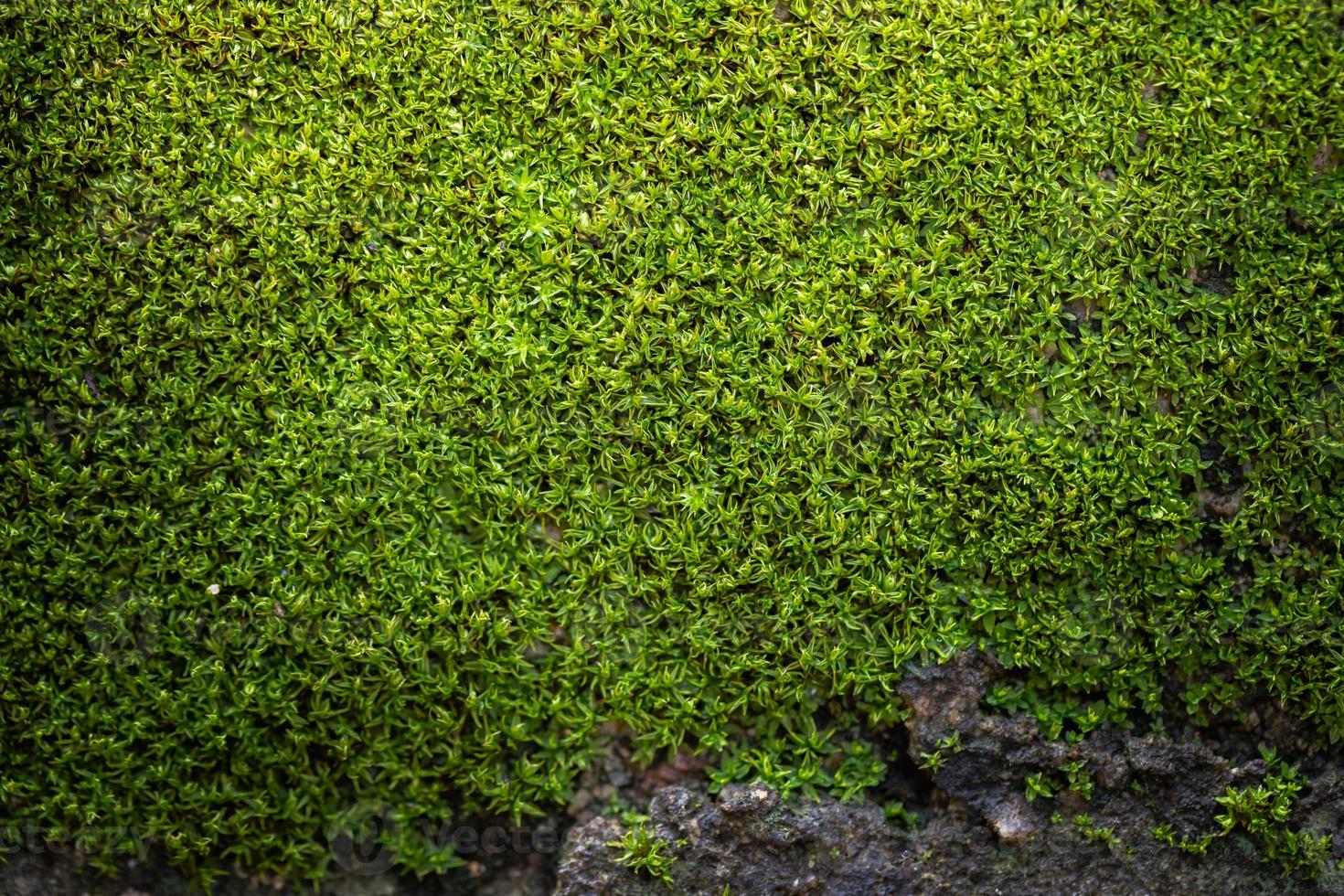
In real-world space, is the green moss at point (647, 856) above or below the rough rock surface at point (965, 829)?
below

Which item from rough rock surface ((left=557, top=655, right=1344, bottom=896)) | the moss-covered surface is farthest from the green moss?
the moss-covered surface

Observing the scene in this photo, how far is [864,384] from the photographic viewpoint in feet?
7.50

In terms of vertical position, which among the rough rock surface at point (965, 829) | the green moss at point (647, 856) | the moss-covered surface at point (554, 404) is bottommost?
the green moss at point (647, 856)

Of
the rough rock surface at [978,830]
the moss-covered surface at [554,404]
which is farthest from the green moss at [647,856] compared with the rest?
the moss-covered surface at [554,404]

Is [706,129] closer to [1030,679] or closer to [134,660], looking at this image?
[1030,679]

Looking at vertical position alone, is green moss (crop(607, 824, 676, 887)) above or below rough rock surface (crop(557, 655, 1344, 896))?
below

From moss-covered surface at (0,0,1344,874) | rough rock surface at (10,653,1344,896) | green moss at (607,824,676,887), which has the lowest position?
green moss at (607,824,676,887)

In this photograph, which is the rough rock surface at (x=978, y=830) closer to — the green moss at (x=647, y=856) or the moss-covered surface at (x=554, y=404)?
the green moss at (x=647, y=856)

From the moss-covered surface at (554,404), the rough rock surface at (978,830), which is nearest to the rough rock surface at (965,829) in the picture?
the rough rock surface at (978,830)

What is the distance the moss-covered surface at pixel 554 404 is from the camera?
2.27 m

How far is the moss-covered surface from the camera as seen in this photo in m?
2.27

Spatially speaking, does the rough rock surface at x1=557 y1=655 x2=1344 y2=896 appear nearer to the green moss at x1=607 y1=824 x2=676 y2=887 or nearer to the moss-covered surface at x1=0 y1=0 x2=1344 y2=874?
the green moss at x1=607 y1=824 x2=676 y2=887

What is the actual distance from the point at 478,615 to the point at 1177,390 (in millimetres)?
1700

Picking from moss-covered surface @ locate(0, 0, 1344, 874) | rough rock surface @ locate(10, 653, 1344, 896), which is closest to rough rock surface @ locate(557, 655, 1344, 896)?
rough rock surface @ locate(10, 653, 1344, 896)
